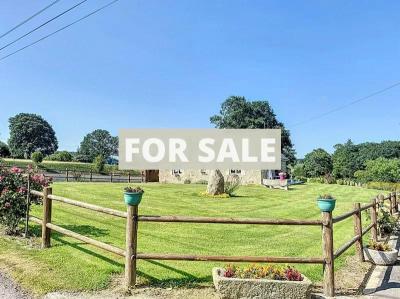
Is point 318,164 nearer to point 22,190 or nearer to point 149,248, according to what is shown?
point 149,248

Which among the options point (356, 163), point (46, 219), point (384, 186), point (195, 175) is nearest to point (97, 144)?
point (356, 163)

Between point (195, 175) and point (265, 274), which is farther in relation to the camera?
point (195, 175)

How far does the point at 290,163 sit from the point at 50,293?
8028 centimetres

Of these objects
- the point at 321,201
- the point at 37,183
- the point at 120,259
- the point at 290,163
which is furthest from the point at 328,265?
the point at 290,163

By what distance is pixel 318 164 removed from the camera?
293 feet

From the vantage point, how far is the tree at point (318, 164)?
8806 cm

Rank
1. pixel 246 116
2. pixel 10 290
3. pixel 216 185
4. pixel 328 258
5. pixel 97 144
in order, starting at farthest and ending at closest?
1. pixel 97 144
2. pixel 246 116
3. pixel 216 185
4. pixel 328 258
5. pixel 10 290

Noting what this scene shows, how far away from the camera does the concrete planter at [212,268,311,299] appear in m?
5.65

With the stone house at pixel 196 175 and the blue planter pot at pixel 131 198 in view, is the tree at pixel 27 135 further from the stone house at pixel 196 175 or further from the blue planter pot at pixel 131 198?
the blue planter pot at pixel 131 198

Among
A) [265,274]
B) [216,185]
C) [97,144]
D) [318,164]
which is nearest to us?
[265,274]

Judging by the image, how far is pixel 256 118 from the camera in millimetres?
68875

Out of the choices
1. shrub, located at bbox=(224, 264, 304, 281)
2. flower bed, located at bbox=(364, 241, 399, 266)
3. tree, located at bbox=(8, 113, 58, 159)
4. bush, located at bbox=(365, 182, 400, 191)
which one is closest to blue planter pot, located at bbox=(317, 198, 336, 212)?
shrub, located at bbox=(224, 264, 304, 281)

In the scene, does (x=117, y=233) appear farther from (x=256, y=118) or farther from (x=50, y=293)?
(x=256, y=118)

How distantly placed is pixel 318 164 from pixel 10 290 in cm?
8883
